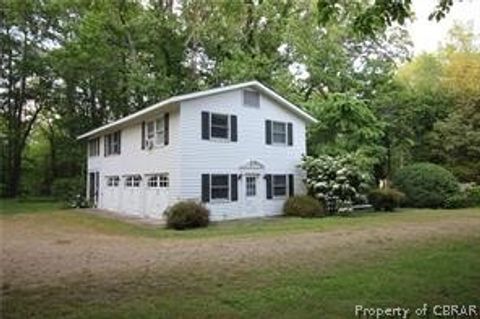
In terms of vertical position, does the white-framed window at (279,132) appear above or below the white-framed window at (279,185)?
above

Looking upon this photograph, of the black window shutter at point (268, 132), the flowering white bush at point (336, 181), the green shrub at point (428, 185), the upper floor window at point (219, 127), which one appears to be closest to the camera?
the upper floor window at point (219, 127)

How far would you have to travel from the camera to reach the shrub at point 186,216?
65.3 ft

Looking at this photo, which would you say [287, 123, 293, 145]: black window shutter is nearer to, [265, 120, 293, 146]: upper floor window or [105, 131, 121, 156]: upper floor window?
[265, 120, 293, 146]: upper floor window

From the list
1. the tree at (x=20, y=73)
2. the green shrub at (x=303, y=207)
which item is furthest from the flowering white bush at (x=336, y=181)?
the tree at (x=20, y=73)

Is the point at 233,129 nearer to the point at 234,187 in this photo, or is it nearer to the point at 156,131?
the point at 234,187

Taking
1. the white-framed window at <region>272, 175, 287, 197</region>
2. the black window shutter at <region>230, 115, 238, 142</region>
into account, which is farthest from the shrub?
the white-framed window at <region>272, 175, 287, 197</region>

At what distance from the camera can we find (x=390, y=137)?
34062mm

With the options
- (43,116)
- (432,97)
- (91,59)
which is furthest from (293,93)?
(43,116)

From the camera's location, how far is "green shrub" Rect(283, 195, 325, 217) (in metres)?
24.6

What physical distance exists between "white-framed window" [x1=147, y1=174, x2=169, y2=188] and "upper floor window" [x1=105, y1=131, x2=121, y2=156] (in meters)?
5.35

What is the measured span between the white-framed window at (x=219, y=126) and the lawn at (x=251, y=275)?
24.6ft

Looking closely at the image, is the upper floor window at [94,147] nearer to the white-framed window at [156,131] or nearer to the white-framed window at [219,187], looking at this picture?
the white-framed window at [156,131]

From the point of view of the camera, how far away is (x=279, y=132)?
2672cm

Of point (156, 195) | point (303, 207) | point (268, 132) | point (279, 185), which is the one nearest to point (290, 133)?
point (268, 132)
